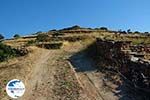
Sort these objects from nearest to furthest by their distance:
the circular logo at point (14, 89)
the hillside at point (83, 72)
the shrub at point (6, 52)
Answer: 1. the circular logo at point (14, 89)
2. the hillside at point (83, 72)
3. the shrub at point (6, 52)

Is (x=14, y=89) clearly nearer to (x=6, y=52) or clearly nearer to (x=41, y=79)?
(x=41, y=79)

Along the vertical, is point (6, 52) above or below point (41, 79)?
above

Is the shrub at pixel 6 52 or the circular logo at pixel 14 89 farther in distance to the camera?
the shrub at pixel 6 52

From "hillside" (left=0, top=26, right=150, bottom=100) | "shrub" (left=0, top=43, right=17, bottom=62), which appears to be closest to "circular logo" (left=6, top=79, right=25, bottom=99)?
"hillside" (left=0, top=26, right=150, bottom=100)

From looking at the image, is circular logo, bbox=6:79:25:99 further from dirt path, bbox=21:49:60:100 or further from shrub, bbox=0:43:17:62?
shrub, bbox=0:43:17:62

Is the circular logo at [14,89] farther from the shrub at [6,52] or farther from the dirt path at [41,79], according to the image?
the shrub at [6,52]

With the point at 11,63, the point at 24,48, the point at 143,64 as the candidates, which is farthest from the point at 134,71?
the point at 24,48

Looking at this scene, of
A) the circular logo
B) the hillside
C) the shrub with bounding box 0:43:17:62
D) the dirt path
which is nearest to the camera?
the circular logo

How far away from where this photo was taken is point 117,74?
22.2m

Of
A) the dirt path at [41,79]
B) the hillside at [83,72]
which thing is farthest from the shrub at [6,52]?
the dirt path at [41,79]

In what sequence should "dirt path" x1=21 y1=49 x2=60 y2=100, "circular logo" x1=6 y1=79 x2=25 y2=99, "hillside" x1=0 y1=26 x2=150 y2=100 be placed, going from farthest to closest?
"dirt path" x1=21 y1=49 x2=60 y2=100, "hillside" x1=0 y1=26 x2=150 y2=100, "circular logo" x1=6 y1=79 x2=25 y2=99

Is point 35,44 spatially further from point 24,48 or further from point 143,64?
point 143,64

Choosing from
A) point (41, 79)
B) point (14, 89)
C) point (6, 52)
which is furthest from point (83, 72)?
point (6, 52)

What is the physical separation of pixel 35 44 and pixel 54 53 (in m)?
4.78
